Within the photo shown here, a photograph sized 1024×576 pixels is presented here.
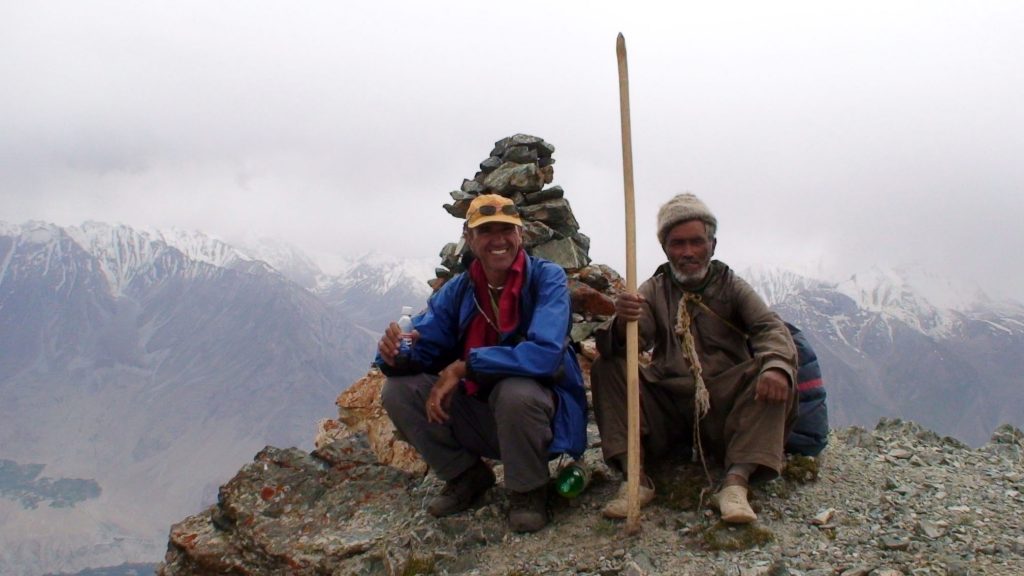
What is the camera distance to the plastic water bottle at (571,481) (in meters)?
5.73

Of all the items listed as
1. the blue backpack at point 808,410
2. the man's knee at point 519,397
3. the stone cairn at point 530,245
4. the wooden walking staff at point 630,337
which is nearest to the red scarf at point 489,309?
the man's knee at point 519,397

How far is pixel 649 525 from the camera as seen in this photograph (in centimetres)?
535

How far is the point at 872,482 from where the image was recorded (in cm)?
602

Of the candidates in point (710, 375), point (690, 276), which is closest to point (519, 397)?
point (710, 375)

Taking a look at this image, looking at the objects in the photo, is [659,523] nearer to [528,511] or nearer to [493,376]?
[528,511]

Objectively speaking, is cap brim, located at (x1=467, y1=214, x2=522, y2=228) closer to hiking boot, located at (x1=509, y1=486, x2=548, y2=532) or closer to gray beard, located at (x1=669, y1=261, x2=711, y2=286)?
gray beard, located at (x1=669, y1=261, x2=711, y2=286)

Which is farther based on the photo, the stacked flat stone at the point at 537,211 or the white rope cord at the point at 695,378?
Result: the stacked flat stone at the point at 537,211

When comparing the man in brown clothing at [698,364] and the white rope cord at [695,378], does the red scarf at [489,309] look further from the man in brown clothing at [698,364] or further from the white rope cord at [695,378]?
the white rope cord at [695,378]

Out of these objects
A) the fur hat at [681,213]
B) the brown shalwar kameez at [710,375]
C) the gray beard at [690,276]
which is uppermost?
the fur hat at [681,213]

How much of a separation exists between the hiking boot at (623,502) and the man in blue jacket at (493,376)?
491mm

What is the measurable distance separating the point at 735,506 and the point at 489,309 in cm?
253

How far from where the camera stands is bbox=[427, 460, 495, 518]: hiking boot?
601 cm

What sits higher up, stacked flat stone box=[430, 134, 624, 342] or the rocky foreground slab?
stacked flat stone box=[430, 134, 624, 342]

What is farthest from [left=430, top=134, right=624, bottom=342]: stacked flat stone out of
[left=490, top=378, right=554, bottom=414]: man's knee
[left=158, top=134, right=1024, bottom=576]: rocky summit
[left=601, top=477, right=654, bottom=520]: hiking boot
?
[left=490, top=378, right=554, bottom=414]: man's knee
